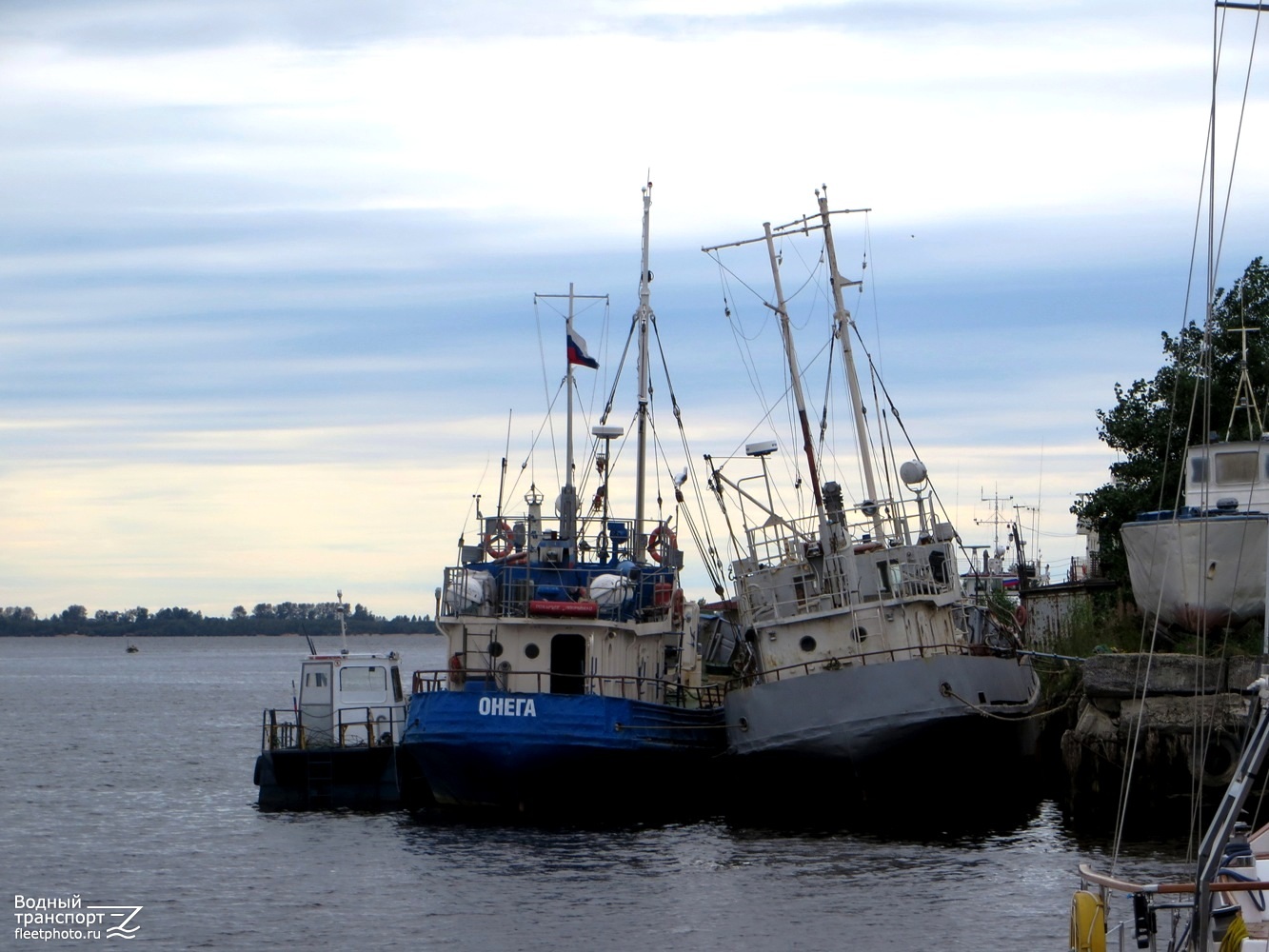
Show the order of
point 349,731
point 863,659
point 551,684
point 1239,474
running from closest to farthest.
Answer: point 863,659 → point 551,684 → point 1239,474 → point 349,731

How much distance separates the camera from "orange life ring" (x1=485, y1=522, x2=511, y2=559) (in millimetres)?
38094

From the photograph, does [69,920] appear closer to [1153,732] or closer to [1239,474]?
[1153,732]

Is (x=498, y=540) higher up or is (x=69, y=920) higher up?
(x=498, y=540)

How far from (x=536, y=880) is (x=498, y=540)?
11.2 m

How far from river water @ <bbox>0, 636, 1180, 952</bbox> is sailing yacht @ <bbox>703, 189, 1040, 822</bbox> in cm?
141

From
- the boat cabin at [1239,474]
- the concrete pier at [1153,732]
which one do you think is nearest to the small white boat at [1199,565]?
the boat cabin at [1239,474]

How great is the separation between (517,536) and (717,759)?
6823 millimetres

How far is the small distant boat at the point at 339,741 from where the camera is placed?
36.9 m

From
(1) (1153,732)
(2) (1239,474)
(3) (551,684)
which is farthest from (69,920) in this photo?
(2) (1239,474)

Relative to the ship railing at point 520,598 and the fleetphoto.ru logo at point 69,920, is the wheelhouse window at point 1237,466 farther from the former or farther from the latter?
the fleetphoto.ru logo at point 69,920

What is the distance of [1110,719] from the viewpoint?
1278 inches

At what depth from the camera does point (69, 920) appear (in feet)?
88.1

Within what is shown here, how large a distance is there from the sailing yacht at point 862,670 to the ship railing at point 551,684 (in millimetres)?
1810

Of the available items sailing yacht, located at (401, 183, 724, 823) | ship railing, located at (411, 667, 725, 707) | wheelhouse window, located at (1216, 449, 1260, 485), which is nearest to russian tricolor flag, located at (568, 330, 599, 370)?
sailing yacht, located at (401, 183, 724, 823)
